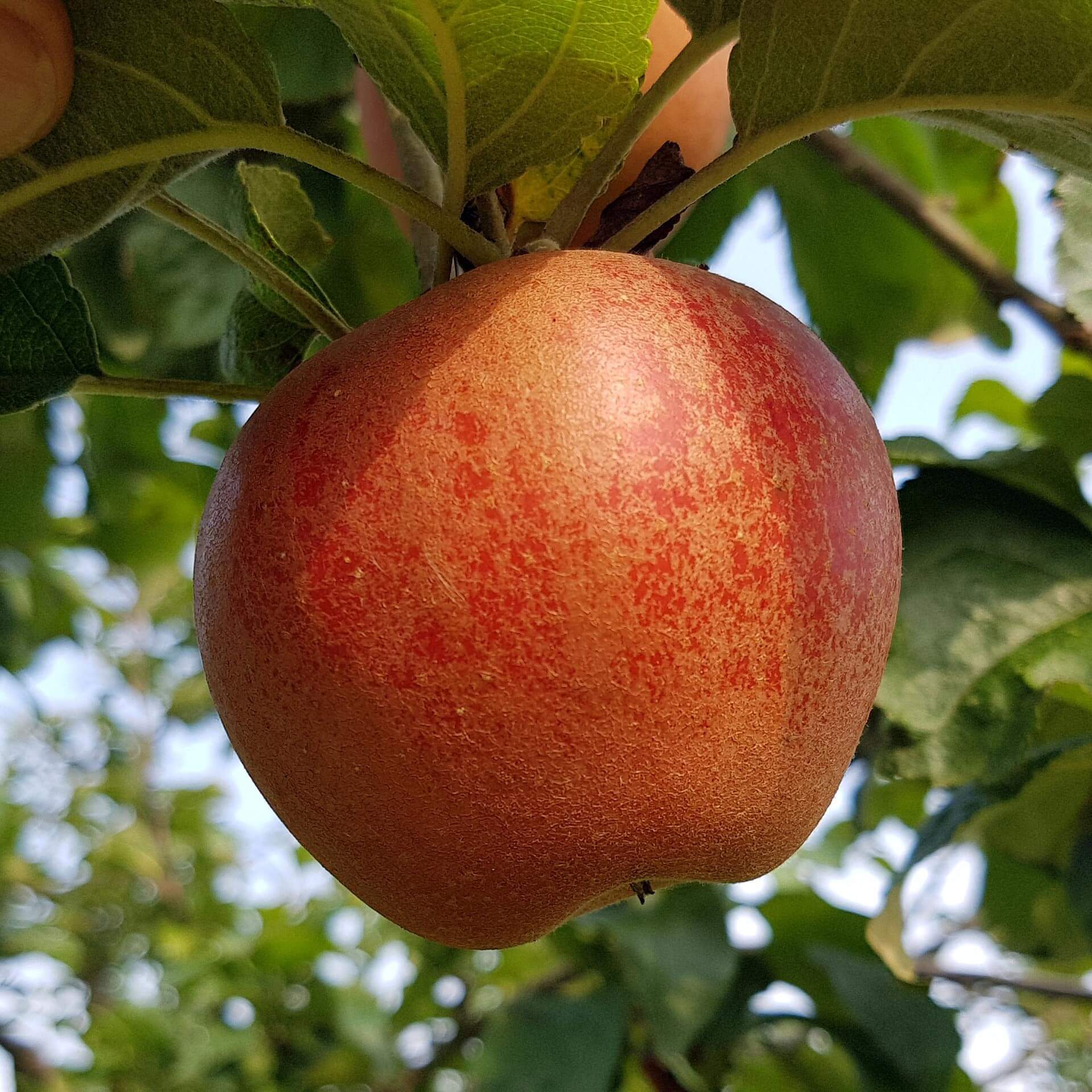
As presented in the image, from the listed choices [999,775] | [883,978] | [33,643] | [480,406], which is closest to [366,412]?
[480,406]

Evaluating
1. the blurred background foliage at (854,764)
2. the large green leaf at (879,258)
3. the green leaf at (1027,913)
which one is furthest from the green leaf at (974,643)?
the green leaf at (1027,913)

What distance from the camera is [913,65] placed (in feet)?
1.87

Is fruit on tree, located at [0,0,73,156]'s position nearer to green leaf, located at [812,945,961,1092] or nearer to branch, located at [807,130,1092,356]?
branch, located at [807,130,1092,356]

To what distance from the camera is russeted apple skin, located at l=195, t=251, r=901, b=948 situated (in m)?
0.48

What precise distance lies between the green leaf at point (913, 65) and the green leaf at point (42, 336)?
0.40 meters

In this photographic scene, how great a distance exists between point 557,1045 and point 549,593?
127cm

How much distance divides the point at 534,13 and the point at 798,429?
23cm

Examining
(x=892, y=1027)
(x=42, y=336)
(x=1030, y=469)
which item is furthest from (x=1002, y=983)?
(x=42, y=336)

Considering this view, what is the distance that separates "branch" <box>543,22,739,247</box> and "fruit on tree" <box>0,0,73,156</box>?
0.27m

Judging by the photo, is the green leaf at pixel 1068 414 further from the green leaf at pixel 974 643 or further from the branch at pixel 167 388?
the branch at pixel 167 388

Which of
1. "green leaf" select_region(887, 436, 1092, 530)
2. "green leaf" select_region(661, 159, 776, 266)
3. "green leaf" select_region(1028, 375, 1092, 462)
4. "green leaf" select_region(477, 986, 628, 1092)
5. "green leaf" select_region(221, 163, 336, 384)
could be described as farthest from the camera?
"green leaf" select_region(477, 986, 628, 1092)

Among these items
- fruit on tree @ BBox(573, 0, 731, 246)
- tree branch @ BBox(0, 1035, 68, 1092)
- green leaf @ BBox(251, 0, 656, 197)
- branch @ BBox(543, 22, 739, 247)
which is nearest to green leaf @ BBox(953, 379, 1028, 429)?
fruit on tree @ BBox(573, 0, 731, 246)

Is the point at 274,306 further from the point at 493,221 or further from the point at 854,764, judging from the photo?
the point at 854,764

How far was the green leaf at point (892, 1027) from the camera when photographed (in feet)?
4.41
